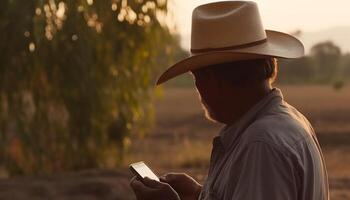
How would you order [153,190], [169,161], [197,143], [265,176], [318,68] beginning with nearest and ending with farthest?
[265,176] < [153,190] < [169,161] < [197,143] < [318,68]

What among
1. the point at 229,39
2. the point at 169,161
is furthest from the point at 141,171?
the point at 169,161

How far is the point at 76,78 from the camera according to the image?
1070 cm

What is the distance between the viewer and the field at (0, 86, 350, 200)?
9133mm

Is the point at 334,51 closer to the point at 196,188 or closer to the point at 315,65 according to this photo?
the point at 315,65

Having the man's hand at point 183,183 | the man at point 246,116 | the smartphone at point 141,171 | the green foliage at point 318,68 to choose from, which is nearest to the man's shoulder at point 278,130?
the man at point 246,116

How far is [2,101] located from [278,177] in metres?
8.63

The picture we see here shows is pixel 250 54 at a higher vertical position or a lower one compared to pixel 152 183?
higher

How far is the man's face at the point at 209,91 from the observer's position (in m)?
2.84

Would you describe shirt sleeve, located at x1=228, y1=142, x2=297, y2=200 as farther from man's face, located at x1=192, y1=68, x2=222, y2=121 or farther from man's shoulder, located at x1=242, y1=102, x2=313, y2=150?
man's face, located at x1=192, y1=68, x2=222, y2=121

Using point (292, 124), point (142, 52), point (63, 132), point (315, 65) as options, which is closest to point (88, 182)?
point (63, 132)

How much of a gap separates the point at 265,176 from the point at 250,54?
44cm

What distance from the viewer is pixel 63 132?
11.1 meters

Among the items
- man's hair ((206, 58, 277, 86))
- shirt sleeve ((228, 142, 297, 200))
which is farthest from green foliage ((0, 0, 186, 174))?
shirt sleeve ((228, 142, 297, 200))

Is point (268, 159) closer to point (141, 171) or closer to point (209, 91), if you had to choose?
point (209, 91)
